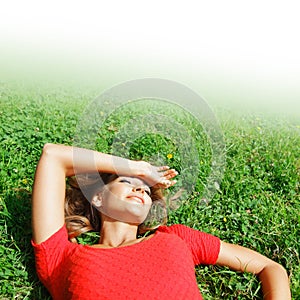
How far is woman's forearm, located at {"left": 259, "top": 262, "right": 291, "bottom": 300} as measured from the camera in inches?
137

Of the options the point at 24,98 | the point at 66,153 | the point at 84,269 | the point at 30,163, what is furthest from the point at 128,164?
the point at 24,98

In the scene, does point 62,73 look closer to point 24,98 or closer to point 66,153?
point 24,98

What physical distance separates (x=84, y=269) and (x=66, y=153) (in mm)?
918

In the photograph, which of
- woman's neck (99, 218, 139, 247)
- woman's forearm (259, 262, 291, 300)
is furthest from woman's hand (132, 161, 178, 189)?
woman's forearm (259, 262, 291, 300)

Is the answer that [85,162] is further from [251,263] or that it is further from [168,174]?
[251,263]

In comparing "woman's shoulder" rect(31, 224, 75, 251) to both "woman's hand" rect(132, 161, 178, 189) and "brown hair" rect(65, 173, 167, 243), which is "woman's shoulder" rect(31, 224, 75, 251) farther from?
"woman's hand" rect(132, 161, 178, 189)

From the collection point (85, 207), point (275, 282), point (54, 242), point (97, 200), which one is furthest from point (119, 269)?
point (275, 282)

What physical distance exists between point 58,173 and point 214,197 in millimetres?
1503

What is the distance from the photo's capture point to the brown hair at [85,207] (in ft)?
12.3

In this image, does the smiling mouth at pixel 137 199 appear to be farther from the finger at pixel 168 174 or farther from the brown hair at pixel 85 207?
the finger at pixel 168 174

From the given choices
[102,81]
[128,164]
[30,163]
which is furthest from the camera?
[102,81]

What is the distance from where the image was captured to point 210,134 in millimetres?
5293

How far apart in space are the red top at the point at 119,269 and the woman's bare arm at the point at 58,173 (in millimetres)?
97

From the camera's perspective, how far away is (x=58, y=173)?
359 centimetres
